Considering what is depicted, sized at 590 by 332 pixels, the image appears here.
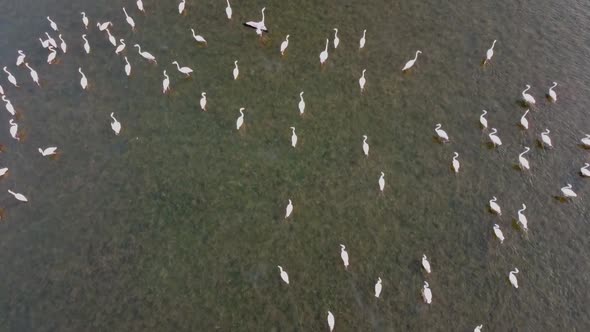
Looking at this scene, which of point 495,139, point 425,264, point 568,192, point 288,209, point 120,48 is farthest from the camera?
point 120,48

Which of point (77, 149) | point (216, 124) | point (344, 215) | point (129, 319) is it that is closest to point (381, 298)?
point (344, 215)

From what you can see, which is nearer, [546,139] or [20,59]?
[546,139]

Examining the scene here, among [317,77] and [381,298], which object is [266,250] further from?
[317,77]

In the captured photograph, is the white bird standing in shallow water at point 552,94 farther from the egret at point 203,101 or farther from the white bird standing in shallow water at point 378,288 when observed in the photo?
the egret at point 203,101

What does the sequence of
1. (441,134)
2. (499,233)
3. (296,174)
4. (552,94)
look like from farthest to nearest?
(552,94), (441,134), (296,174), (499,233)

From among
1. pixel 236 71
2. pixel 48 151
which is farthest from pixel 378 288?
pixel 48 151

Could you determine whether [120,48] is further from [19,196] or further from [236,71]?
[19,196]

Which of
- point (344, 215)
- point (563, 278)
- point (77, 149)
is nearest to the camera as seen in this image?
point (563, 278)

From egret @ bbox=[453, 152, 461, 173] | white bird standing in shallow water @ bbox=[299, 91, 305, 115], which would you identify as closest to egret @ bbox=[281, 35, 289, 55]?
white bird standing in shallow water @ bbox=[299, 91, 305, 115]

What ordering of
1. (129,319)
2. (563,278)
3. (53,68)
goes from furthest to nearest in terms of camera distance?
(53,68), (563,278), (129,319)
